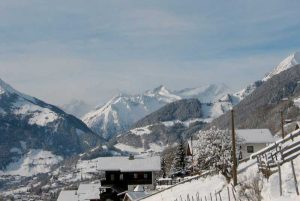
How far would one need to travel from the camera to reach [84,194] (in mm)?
130500

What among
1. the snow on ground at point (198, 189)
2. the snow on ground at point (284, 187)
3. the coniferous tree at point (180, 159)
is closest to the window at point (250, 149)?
the coniferous tree at point (180, 159)

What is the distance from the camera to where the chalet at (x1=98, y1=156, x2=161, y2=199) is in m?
112

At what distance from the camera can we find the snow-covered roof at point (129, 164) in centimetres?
11349

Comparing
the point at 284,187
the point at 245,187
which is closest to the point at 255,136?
the point at 245,187

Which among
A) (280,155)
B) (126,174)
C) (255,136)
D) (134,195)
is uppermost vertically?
(255,136)

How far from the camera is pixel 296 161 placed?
37656mm

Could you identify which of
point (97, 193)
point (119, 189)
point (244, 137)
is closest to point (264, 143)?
point (244, 137)

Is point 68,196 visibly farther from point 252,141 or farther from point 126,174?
Result: point 252,141

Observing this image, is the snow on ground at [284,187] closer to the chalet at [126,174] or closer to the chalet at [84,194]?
the chalet at [126,174]

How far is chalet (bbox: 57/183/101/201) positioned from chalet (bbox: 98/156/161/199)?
12.4m

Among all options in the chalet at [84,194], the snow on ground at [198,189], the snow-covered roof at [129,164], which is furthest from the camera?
the chalet at [84,194]

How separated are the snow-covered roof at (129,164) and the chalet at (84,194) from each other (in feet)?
42.6

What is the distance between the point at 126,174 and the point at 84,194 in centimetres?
2129

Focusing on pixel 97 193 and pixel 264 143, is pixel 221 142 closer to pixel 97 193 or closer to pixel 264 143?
pixel 264 143
